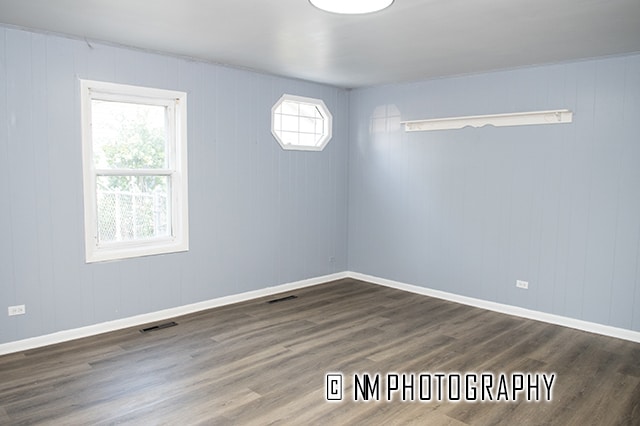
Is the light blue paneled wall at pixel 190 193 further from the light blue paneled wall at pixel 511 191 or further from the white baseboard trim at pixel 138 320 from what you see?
the light blue paneled wall at pixel 511 191

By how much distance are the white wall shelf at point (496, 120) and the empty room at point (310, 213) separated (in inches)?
1.1

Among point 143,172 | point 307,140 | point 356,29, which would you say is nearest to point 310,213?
point 307,140

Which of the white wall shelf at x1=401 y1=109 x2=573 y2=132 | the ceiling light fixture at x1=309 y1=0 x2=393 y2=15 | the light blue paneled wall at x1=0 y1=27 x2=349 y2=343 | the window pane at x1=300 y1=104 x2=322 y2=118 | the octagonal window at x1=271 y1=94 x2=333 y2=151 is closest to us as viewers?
the ceiling light fixture at x1=309 y1=0 x2=393 y2=15

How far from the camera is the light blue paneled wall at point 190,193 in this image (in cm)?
375

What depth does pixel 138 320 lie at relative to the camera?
445cm

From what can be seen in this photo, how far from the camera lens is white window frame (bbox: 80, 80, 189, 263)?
13.3 ft

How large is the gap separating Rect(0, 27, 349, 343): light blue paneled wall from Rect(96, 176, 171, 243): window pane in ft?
0.81

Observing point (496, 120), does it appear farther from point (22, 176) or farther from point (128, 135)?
point (22, 176)

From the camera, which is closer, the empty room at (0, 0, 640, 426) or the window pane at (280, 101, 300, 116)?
the empty room at (0, 0, 640, 426)

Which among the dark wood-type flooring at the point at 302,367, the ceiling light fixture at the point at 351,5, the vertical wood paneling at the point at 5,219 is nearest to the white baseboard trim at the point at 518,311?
the dark wood-type flooring at the point at 302,367

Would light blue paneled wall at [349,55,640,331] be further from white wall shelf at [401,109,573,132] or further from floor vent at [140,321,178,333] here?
floor vent at [140,321,178,333]

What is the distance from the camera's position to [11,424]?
2719mm

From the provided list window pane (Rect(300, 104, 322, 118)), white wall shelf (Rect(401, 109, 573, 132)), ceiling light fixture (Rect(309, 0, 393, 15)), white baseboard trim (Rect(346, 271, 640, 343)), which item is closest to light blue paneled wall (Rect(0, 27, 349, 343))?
window pane (Rect(300, 104, 322, 118))

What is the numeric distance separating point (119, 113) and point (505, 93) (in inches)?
149
